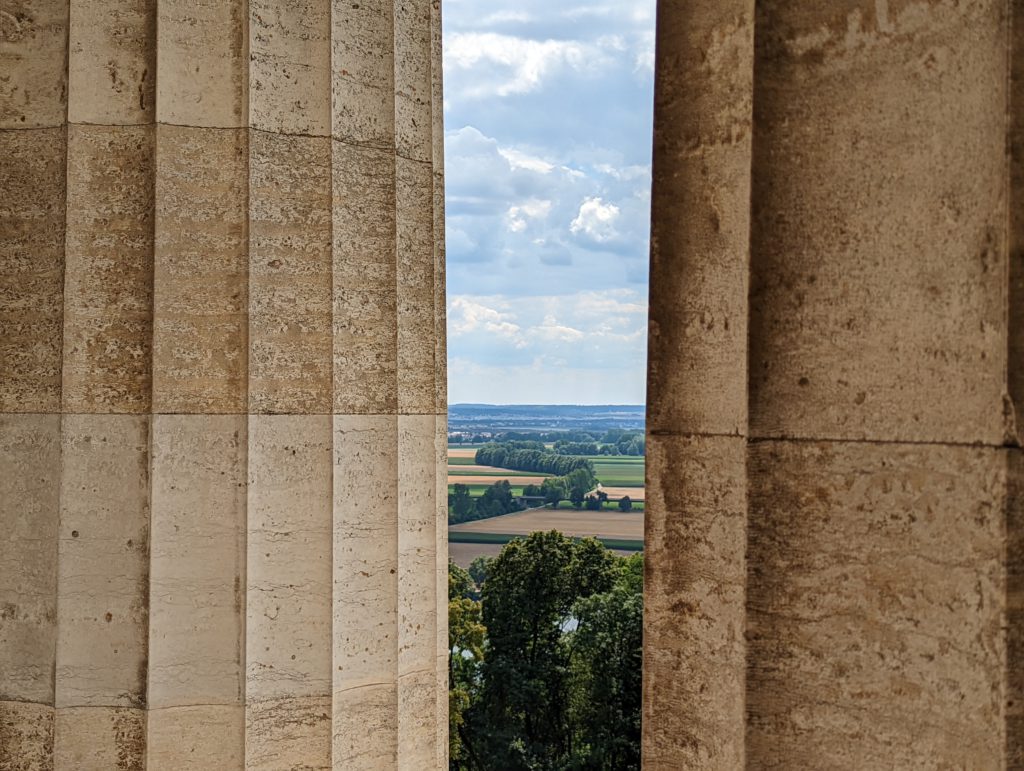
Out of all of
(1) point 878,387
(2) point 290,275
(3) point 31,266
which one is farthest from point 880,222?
(3) point 31,266

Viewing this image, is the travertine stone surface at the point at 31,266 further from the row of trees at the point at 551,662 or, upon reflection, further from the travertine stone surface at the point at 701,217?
the row of trees at the point at 551,662

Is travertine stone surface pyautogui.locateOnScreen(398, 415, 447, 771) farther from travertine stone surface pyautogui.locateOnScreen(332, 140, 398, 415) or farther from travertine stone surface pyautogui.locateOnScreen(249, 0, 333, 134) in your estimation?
travertine stone surface pyautogui.locateOnScreen(249, 0, 333, 134)

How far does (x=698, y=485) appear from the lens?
1254cm

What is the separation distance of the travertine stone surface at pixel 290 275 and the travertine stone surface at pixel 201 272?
0.93 ft

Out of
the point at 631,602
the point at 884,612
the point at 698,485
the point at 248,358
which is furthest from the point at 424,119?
the point at 631,602

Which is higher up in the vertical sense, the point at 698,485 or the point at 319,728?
the point at 698,485

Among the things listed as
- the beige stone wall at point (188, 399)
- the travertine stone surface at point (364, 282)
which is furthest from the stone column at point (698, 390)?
the travertine stone surface at point (364, 282)

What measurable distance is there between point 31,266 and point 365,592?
10505 mm

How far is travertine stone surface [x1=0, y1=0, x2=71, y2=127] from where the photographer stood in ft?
82.7

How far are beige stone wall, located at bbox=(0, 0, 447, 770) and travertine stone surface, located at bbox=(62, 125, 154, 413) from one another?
49 millimetres

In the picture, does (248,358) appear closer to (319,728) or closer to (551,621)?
(319,728)

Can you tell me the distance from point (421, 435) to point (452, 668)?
144783 mm

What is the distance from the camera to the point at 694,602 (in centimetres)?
1262

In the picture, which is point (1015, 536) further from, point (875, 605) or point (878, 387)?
point (878, 387)
